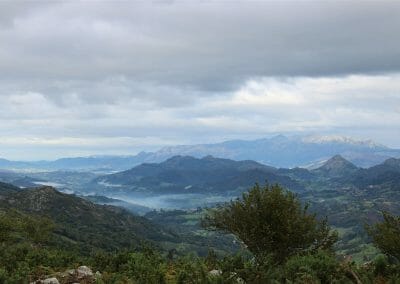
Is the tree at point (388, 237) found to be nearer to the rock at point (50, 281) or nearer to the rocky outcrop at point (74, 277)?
the rocky outcrop at point (74, 277)

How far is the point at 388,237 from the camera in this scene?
29.7 m

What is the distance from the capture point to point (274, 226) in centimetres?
3080

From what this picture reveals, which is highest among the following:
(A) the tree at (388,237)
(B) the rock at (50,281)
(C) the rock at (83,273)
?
(A) the tree at (388,237)

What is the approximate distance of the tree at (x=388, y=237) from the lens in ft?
96.4

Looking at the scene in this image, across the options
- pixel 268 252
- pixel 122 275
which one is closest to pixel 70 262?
pixel 122 275

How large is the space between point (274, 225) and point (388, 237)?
277 inches

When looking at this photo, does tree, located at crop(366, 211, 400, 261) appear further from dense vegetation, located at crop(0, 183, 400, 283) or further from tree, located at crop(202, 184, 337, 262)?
tree, located at crop(202, 184, 337, 262)

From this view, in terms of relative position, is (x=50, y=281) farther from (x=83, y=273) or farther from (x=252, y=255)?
(x=252, y=255)

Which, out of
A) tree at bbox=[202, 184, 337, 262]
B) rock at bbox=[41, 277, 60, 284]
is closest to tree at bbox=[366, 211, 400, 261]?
tree at bbox=[202, 184, 337, 262]

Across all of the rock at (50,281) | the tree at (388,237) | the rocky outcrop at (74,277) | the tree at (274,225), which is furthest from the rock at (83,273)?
the tree at (388,237)

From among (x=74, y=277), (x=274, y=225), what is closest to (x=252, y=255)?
(x=274, y=225)

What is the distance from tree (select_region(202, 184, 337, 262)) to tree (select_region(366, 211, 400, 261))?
Answer: 3.45 metres

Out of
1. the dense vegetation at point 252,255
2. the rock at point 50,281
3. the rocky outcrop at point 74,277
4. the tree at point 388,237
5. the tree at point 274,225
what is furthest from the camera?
the tree at point 274,225

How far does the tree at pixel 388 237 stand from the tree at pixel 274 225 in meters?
3.45
